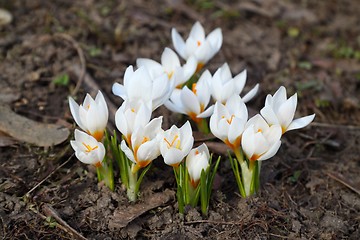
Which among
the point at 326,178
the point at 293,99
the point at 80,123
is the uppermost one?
the point at 293,99

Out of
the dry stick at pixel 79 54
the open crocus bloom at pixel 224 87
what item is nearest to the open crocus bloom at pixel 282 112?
the open crocus bloom at pixel 224 87

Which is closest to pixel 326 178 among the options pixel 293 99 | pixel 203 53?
pixel 293 99

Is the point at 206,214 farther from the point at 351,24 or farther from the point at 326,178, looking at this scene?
the point at 351,24

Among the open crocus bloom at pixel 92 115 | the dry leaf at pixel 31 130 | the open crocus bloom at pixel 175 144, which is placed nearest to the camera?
the open crocus bloom at pixel 175 144

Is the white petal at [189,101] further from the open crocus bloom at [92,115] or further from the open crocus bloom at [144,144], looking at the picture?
the open crocus bloom at [92,115]

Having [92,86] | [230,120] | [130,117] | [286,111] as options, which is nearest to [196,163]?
[230,120]

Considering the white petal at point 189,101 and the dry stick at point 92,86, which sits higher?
the white petal at point 189,101
